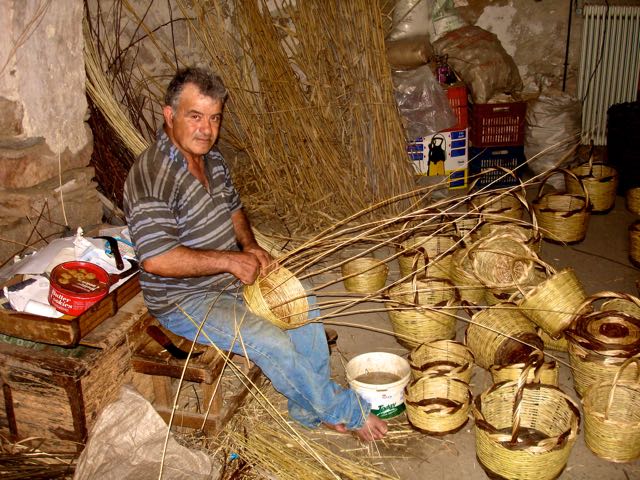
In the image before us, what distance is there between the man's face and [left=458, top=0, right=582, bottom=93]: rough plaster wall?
4.00m

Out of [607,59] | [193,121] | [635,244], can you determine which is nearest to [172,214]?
[193,121]

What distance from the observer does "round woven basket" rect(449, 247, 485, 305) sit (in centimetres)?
300

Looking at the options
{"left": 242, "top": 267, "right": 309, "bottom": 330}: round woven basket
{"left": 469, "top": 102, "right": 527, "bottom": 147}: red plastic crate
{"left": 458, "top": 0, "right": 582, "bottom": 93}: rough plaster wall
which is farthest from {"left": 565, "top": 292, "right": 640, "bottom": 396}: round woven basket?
{"left": 458, "top": 0, "right": 582, "bottom": 93}: rough plaster wall

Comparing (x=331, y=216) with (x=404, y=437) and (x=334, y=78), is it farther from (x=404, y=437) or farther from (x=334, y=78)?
(x=404, y=437)

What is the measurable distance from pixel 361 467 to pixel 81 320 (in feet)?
3.73

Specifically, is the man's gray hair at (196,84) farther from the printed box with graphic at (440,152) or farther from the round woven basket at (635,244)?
the printed box with graphic at (440,152)

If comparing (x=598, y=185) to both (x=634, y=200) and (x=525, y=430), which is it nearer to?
(x=634, y=200)

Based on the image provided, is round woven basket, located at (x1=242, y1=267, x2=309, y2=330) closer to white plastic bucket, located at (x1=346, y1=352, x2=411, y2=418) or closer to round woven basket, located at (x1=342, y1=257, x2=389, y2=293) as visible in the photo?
white plastic bucket, located at (x1=346, y1=352, x2=411, y2=418)

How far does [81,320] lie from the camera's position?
6.97ft

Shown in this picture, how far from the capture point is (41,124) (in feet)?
8.76

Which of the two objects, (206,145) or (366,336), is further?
(366,336)

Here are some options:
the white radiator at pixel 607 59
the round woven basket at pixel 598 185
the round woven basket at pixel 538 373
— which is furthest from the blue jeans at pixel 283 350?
the white radiator at pixel 607 59

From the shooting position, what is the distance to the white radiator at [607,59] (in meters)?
5.32

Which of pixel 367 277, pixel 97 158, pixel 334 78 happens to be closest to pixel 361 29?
pixel 334 78
